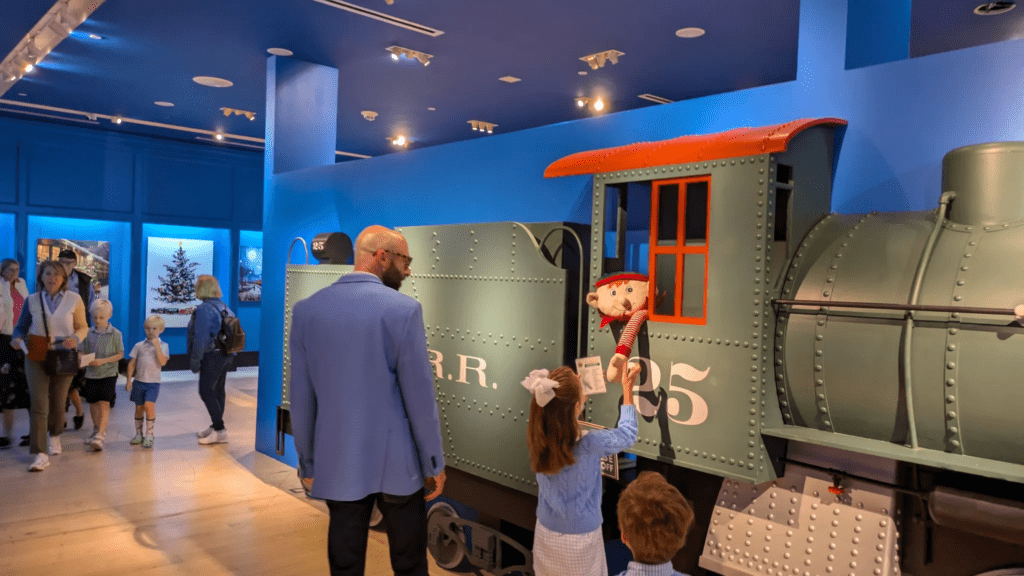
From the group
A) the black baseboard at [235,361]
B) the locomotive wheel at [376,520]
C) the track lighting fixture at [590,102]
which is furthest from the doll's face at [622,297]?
the black baseboard at [235,361]

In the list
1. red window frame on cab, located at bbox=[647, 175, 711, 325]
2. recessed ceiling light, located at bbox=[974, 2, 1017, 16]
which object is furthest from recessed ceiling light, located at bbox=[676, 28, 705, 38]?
red window frame on cab, located at bbox=[647, 175, 711, 325]

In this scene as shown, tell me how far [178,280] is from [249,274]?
137 centimetres

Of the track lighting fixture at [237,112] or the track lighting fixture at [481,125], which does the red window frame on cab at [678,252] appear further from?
the track lighting fixture at [237,112]

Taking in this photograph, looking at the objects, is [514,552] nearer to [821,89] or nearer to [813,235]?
[813,235]

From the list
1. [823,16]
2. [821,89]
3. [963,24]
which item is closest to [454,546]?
[821,89]

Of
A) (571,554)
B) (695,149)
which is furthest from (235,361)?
(695,149)

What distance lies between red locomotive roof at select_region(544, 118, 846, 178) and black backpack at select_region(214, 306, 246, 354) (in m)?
5.55

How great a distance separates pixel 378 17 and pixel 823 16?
4.06 metres

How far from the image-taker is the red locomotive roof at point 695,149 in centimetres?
292

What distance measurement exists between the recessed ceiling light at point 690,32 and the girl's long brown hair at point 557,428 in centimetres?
444

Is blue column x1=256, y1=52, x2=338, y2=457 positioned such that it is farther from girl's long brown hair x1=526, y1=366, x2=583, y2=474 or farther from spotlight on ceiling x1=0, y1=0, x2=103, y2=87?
girl's long brown hair x1=526, y1=366, x2=583, y2=474

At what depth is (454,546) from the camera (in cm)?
462

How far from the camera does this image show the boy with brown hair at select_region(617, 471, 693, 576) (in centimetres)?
229

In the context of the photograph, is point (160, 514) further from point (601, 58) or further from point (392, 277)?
point (601, 58)
